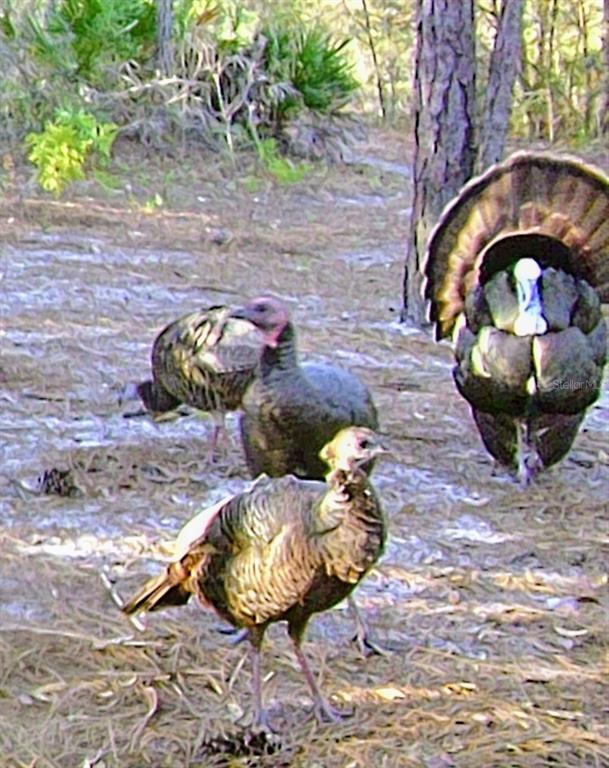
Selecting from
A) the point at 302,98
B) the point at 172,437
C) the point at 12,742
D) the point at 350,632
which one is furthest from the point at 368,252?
the point at 12,742

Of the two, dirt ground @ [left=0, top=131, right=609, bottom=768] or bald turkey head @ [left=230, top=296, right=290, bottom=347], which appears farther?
bald turkey head @ [left=230, top=296, right=290, bottom=347]

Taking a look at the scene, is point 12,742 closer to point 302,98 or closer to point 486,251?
point 486,251

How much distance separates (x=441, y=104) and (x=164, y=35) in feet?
21.2

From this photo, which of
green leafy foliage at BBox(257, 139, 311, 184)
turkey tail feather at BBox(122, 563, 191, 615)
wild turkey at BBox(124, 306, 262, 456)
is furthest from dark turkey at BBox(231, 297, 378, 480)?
green leafy foliage at BBox(257, 139, 311, 184)

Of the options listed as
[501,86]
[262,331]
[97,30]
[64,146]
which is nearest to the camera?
[262,331]

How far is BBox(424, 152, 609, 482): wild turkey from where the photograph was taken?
4.85 m

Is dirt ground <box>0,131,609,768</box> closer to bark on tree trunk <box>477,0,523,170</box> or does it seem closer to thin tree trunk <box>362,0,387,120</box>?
bark on tree trunk <box>477,0,523,170</box>

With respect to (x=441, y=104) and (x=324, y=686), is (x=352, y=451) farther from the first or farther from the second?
(x=441, y=104)

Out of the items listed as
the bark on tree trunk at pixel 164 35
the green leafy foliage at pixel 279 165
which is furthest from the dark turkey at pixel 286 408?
the bark on tree trunk at pixel 164 35

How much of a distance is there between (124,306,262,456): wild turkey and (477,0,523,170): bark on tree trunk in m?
3.45

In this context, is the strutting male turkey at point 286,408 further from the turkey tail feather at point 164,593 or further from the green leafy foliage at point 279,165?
the green leafy foliage at point 279,165

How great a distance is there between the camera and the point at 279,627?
3.70 metres

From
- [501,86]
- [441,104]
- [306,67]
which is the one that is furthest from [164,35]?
[441,104]

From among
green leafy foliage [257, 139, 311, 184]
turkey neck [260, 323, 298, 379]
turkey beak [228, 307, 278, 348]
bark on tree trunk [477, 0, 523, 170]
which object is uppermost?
bark on tree trunk [477, 0, 523, 170]
